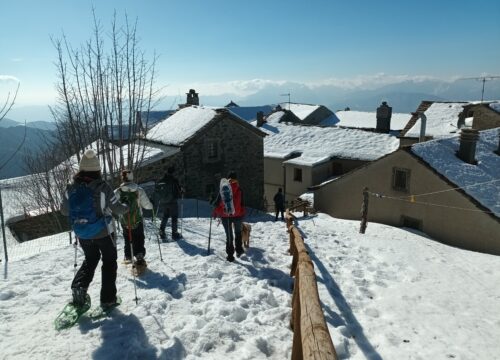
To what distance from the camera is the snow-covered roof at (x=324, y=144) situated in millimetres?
29172

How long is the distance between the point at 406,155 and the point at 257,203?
11429 millimetres

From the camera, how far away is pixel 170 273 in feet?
21.9

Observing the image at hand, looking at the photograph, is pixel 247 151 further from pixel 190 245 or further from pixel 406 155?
pixel 190 245

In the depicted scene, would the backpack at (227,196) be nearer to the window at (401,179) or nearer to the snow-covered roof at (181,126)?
the window at (401,179)

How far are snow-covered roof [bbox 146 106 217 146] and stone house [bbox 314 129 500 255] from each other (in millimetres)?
9674

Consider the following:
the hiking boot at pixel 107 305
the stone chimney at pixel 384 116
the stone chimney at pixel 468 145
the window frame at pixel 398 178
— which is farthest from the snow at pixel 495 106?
the hiking boot at pixel 107 305

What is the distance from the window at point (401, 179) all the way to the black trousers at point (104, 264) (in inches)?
635

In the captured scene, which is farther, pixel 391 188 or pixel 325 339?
pixel 391 188

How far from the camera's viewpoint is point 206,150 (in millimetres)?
22109

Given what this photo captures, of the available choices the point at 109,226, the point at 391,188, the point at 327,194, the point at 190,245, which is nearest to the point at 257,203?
the point at 327,194

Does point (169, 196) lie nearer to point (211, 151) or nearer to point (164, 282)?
point (164, 282)

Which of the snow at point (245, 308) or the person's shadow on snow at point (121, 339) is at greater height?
the person's shadow on snow at point (121, 339)

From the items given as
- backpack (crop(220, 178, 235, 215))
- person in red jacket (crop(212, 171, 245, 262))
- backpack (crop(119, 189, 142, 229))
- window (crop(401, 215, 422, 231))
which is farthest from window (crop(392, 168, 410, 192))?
backpack (crop(119, 189, 142, 229))

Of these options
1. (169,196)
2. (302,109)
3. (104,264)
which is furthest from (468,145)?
(302,109)
